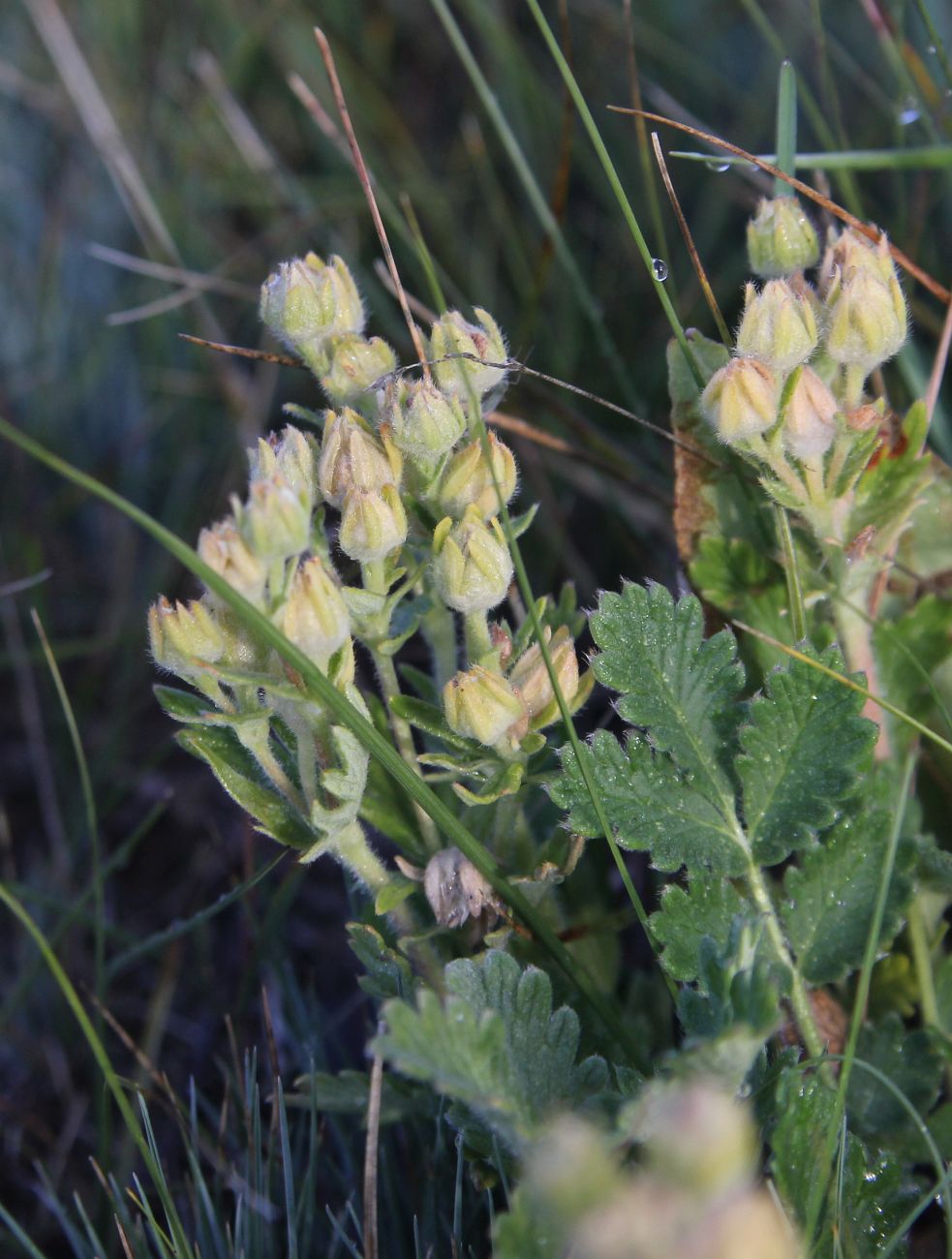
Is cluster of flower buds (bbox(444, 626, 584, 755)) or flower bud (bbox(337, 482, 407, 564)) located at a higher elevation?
flower bud (bbox(337, 482, 407, 564))

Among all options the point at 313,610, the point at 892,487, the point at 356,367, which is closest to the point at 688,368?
the point at 892,487

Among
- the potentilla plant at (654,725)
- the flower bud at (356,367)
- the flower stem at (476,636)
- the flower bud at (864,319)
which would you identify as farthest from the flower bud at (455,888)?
the flower bud at (864,319)

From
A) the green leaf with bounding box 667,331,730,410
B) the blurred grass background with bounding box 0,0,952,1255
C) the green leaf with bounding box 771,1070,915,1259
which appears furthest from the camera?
the blurred grass background with bounding box 0,0,952,1255

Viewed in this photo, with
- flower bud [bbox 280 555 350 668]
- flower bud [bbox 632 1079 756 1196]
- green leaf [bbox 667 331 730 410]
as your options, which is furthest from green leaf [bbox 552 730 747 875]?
flower bud [bbox 632 1079 756 1196]

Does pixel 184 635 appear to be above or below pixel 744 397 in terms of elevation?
below

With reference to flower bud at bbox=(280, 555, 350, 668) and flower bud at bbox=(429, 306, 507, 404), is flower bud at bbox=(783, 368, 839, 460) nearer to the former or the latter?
flower bud at bbox=(429, 306, 507, 404)

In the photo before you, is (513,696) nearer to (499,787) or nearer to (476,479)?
(499,787)

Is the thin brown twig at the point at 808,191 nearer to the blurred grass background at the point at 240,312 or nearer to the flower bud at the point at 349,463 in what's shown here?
the blurred grass background at the point at 240,312
